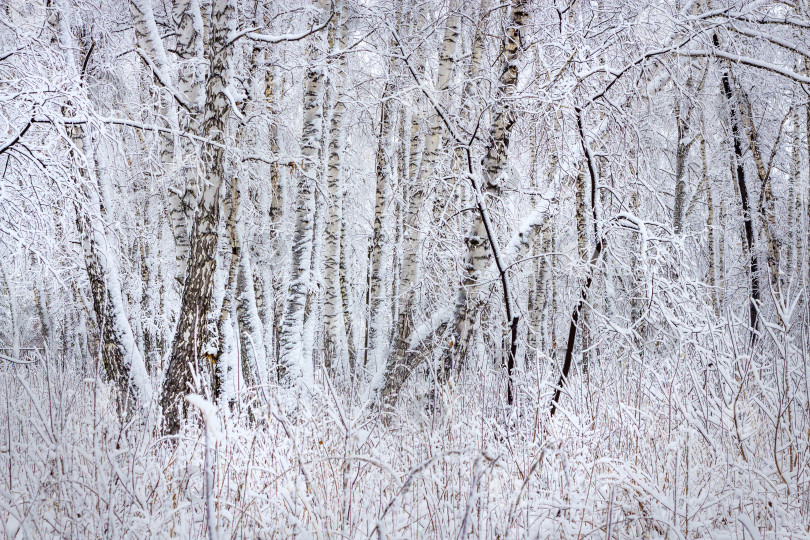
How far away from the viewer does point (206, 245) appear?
4750mm

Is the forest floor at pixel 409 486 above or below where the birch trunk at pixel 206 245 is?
below

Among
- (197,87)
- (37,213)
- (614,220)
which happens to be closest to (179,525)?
(37,213)

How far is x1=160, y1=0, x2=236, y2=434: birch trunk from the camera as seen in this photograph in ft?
14.8

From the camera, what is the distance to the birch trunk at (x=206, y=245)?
177 inches

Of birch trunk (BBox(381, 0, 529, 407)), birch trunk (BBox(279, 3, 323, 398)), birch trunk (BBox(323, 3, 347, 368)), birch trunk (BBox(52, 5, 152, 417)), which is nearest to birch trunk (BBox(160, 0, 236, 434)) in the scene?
birch trunk (BBox(52, 5, 152, 417))

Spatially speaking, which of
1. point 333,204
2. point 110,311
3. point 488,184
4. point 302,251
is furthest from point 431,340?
point 333,204

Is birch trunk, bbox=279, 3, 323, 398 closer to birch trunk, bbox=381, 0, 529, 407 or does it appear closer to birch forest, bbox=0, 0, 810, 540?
birch forest, bbox=0, 0, 810, 540

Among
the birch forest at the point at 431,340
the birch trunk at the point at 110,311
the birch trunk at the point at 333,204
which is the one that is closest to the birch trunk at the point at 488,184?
the birch forest at the point at 431,340

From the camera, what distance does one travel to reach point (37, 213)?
12.5ft

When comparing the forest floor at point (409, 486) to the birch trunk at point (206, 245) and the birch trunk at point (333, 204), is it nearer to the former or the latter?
the birch trunk at point (206, 245)

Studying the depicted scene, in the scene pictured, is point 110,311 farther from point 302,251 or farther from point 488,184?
point 488,184

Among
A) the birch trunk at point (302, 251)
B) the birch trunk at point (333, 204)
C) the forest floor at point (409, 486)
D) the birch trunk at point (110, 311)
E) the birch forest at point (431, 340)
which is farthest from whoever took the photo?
the birch trunk at point (333, 204)

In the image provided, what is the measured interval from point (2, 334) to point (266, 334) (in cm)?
1417

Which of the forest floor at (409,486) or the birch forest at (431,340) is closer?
the forest floor at (409,486)
